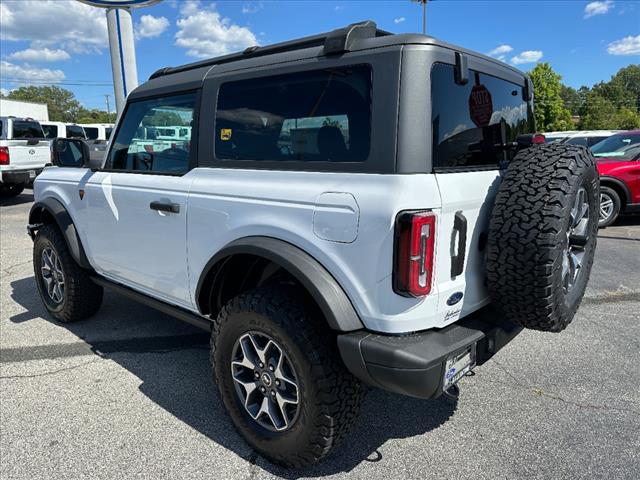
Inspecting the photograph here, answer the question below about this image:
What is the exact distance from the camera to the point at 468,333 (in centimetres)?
208

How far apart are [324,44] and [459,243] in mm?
1102

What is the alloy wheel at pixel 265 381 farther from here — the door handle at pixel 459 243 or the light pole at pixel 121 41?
the light pole at pixel 121 41

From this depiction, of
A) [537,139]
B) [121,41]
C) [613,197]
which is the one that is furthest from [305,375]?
[121,41]

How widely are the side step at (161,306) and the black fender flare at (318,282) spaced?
881 millimetres

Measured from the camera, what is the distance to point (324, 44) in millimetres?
2115

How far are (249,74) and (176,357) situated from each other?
2184mm

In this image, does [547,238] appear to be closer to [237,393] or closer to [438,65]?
[438,65]

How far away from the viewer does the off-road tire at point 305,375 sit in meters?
2.03

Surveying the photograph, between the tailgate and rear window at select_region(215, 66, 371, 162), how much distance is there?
1021 cm

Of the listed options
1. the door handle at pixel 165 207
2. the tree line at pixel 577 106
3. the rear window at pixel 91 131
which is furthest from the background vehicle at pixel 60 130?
the tree line at pixel 577 106

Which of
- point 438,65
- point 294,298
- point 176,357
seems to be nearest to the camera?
point 438,65

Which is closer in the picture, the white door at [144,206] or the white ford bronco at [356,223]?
the white ford bronco at [356,223]

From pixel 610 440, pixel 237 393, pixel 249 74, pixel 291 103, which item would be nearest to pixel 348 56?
pixel 291 103

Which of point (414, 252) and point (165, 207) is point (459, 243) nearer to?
point (414, 252)
